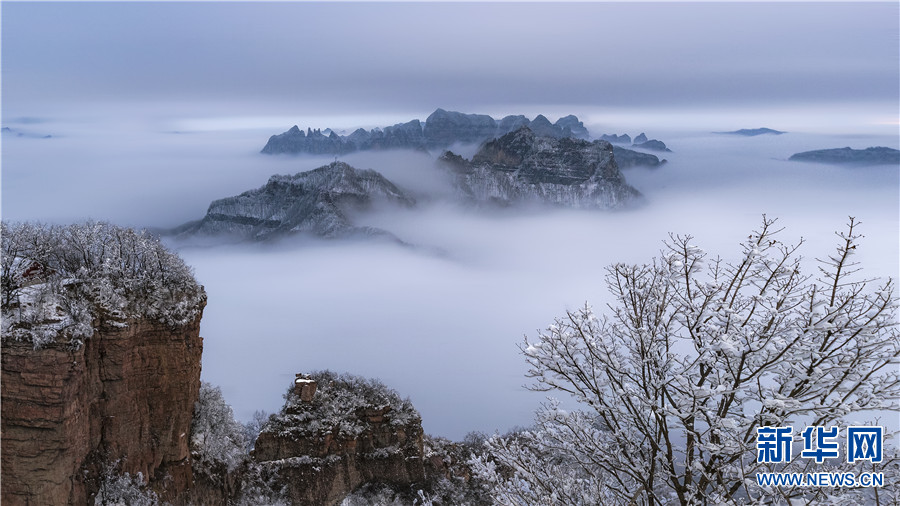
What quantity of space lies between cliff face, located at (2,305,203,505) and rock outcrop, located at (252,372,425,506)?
9901 mm

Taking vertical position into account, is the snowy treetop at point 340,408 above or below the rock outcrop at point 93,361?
below

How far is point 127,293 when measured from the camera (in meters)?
21.5

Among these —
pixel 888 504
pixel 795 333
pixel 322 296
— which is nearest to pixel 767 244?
pixel 795 333

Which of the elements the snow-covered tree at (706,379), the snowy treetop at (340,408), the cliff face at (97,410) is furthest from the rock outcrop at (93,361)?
the snow-covered tree at (706,379)

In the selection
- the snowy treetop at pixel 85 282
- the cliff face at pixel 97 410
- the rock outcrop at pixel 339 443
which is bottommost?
the rock outcrop at pixel 339 443

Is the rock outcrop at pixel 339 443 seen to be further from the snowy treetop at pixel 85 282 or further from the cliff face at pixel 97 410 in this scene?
the snowy treetop at pixel 85 282

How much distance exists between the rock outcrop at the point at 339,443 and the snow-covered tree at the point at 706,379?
27.8 m

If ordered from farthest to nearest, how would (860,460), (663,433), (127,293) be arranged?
(127,293) < (663,433) < (860,460)

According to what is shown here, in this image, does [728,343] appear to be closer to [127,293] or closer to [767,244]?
[767,244]

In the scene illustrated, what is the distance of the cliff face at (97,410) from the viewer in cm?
1784

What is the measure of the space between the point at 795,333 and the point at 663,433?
2.11 meters

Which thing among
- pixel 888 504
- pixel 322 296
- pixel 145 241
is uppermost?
pixel 145 241

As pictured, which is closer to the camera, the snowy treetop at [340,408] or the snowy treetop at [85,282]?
the snowy treetop at [85,282]

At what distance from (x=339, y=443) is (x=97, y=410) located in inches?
655
